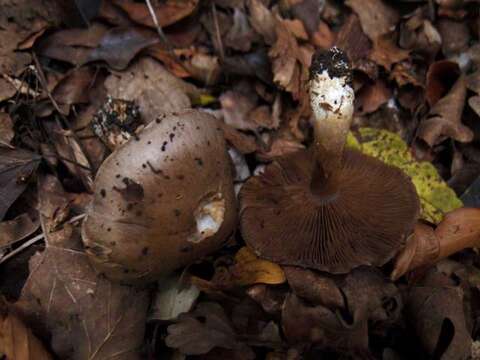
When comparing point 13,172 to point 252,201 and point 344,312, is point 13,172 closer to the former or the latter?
point 252,201

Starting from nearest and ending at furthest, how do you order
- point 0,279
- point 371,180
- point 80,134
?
point 0,279, point 371,180, point 80,134

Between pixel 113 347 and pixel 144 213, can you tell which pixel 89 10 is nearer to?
pixel 144 213

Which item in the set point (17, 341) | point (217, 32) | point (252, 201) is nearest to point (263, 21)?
point (217, 32)

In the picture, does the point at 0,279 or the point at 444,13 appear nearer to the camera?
the point at 0,279

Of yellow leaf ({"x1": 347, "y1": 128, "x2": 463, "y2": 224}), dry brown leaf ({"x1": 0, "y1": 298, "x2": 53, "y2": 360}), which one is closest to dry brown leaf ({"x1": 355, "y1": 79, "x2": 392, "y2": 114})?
yellow leaf ({"x1": 347, "y1": 128, "x2": 463, "y2": 224})

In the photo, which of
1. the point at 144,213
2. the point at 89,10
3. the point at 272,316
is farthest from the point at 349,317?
the point at 89,10

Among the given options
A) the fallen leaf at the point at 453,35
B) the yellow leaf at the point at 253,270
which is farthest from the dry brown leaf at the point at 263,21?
the yellow leaf at the point at 253,270

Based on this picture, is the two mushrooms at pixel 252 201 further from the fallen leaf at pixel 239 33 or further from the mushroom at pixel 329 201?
the fallen leaf at pixel 239 33
